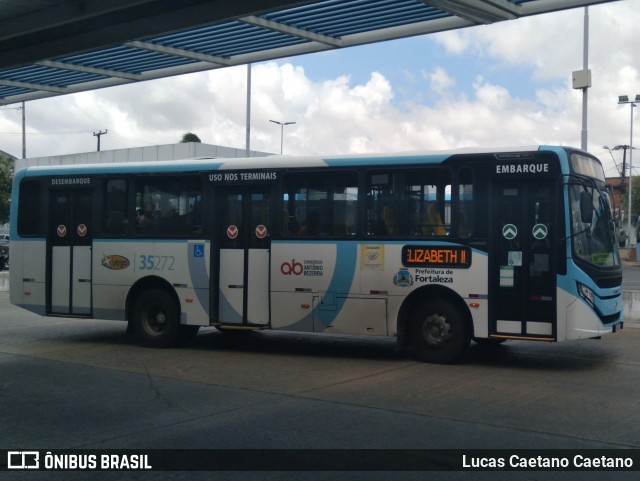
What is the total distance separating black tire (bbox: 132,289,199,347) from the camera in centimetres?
1359

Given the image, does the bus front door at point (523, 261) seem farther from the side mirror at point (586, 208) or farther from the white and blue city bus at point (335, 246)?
the side mirror at point (586, 208)

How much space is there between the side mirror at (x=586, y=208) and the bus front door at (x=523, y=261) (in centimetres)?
42

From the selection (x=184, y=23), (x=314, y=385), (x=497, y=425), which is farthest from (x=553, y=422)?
(x=184, y=23)

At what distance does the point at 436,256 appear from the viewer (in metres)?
11.5

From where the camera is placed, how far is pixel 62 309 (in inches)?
566

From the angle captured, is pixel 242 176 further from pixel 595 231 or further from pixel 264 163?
pixel 595 231

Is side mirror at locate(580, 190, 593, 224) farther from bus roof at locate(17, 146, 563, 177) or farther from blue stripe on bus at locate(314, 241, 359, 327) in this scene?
blue stripe on bus at locate(314, 241, 359, 327)

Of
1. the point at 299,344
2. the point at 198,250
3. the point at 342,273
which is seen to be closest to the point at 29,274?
the point at 198,250

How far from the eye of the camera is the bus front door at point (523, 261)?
1098cm

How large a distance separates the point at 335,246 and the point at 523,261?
2901 millimetres

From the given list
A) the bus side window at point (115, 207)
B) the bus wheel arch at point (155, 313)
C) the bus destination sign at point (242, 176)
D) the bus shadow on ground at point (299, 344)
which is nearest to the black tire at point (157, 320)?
the bus wheel arch at point (155, 313)

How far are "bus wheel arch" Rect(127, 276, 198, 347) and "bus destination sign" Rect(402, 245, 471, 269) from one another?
4281 millimetres

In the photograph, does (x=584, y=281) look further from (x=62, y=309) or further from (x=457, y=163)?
(x=62, y=309)

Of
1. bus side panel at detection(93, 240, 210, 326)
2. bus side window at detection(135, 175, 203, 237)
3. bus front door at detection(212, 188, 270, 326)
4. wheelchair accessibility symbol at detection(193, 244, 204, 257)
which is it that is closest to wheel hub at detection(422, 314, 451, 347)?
bus front door at detection(212, 188, 270, 326)
